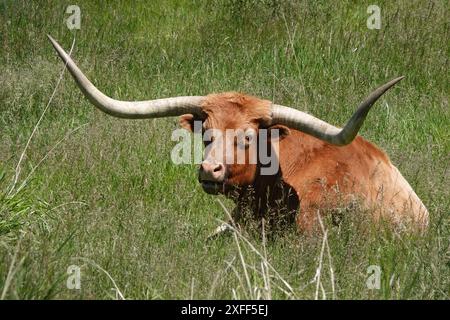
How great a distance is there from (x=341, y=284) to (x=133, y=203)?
6.86 feet

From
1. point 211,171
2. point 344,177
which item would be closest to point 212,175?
point 211,171

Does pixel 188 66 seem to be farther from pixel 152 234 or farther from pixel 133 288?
pixel 133 288

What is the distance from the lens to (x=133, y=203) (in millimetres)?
7117

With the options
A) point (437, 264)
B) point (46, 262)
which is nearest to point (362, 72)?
point (437, 264)

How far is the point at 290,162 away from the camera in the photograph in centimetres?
707

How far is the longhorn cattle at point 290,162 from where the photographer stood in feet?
22.0

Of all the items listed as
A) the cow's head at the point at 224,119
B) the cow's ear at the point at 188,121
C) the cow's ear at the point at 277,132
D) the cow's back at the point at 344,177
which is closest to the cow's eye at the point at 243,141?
the cow's head at the point at 224,119

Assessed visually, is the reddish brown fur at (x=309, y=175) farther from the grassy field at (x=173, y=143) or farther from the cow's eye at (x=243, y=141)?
the grassy field at (x=173, y=143)

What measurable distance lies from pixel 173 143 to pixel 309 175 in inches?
66.7

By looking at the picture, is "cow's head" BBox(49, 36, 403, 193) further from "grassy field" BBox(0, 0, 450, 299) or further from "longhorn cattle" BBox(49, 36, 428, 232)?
"grassy field" BBox(0, 0, 450, 299)

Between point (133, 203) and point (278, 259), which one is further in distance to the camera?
point (133, 203)

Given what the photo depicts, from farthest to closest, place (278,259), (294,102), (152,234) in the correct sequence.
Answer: (294,102)
(152,234)
(278,259)

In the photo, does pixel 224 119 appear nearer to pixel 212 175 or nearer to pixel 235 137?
pixel 235 137

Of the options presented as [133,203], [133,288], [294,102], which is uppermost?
[294,102]
